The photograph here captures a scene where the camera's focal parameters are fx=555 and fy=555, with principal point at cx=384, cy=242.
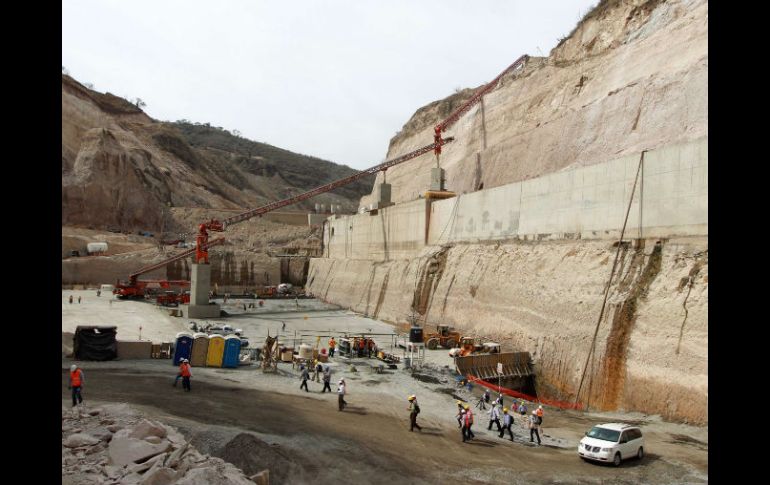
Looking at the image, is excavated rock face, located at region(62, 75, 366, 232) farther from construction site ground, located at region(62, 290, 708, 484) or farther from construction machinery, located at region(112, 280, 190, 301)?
construction site ground, located at region(62, 290, 708, 484)

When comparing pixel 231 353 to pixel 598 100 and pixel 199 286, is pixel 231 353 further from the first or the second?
pixel 598 100

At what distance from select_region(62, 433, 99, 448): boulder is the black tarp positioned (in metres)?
12.7

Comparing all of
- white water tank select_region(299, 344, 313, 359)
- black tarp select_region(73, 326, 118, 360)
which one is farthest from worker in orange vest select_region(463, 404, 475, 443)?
black tarp select_region(73, 326, 118, 360)

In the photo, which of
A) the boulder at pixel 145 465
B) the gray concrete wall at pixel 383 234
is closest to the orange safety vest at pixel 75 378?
the boulder at pixel 145 465

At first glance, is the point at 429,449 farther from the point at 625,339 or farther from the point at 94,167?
the point at 94,167

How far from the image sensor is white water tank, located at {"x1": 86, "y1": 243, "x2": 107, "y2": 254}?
190 ft

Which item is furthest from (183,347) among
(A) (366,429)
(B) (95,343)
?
(A) (366,429)

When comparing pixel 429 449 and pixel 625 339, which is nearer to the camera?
pixel 429 449

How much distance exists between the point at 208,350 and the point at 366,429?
10.1 meters

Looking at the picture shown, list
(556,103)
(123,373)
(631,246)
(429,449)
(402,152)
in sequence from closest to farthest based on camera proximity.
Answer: (429,449)
(123,373)
(631,246)
(556,103)
(402,152)

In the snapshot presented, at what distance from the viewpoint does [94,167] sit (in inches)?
2685

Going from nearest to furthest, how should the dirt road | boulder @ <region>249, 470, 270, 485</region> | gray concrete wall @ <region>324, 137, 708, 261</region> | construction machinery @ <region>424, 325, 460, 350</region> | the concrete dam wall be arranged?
boulder @ <region>249, 470, 270, 485</region> → the dirt road → the concrete dam wall → gray concrete wall @ <region>324, 137, 708, 261</region> → construction machinery @ <region>424, 325, 460, 350</region>

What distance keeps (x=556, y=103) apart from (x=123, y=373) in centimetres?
3446
